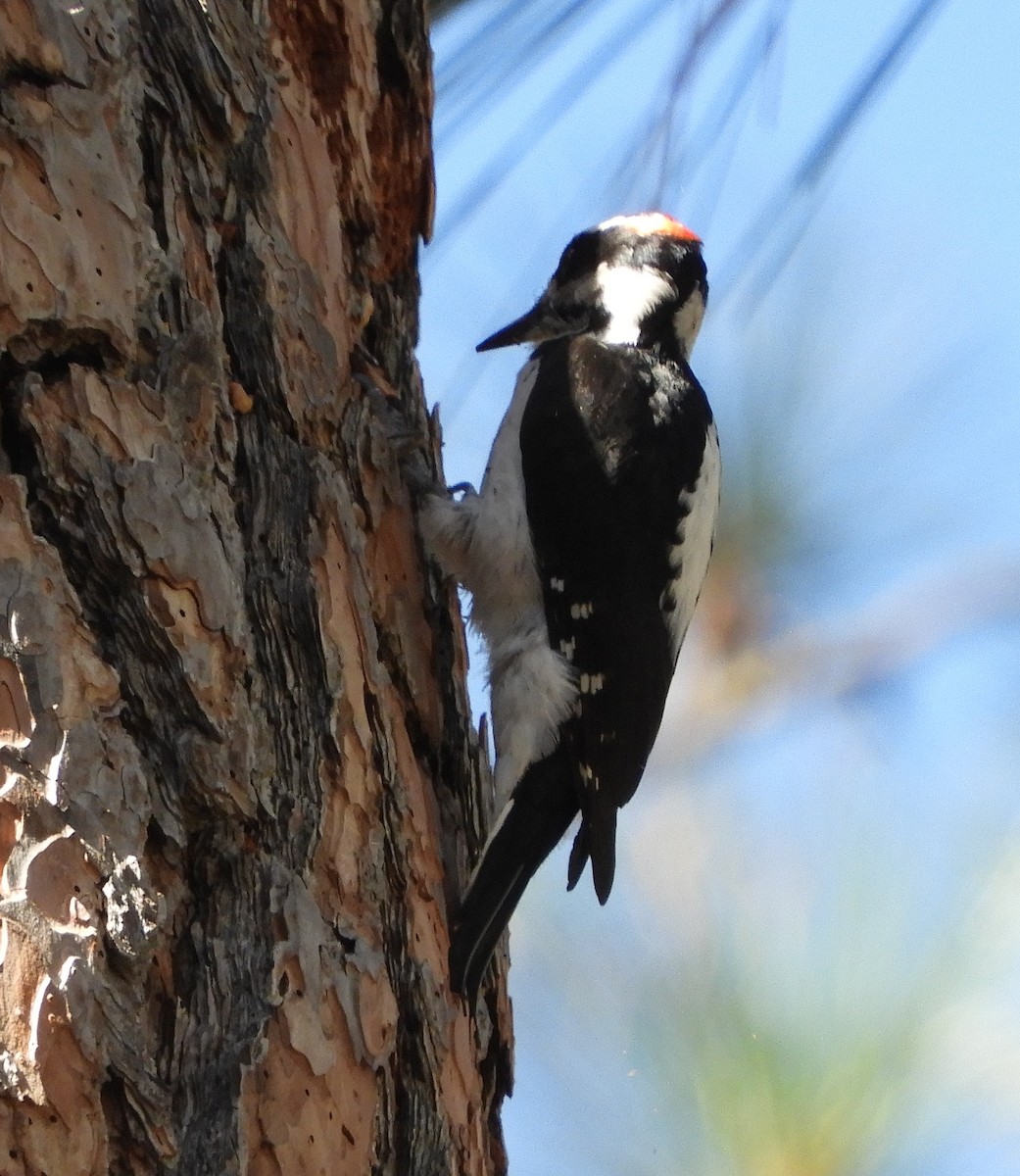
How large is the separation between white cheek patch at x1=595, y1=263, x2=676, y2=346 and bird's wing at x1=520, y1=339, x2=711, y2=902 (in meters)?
0.27

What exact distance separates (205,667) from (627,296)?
1516 mm

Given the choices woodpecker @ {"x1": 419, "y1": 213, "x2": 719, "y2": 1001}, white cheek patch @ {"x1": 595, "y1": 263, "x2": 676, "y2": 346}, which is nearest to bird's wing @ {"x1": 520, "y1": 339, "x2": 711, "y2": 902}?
woodpecker @ {"x1": 419, "y1": 213, "x2": 719, "y2": 1001}

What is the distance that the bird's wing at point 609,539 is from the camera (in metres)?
2.10

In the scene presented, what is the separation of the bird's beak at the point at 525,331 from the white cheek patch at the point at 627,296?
0.11 meters

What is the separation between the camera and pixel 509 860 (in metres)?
1.71

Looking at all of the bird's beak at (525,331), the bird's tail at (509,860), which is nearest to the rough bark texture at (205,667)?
the bird's tail at (509,860)

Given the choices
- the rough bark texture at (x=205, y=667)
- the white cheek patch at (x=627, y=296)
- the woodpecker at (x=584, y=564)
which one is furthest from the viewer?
the white cheek patch at (x=627, y=296)

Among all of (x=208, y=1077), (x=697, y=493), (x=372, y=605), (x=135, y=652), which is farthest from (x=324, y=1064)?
(x=697, y=493)

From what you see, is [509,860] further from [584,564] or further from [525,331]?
[525,331]

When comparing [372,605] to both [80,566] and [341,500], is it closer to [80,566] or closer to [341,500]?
[341,500]

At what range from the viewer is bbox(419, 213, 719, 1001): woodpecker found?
2.01 metres

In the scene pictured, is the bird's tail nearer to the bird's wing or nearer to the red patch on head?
the bird's wing

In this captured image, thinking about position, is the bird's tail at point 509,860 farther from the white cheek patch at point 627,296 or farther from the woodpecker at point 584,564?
the white cheek patch at point 627,296

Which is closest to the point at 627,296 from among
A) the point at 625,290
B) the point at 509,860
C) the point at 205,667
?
the point at 625,290
